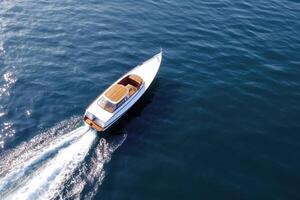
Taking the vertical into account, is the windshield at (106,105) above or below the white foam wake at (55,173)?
above

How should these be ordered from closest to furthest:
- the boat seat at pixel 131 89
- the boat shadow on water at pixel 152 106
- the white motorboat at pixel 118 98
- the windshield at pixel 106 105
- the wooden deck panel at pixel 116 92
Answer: the white motorboat at pixel 118 98
the windshield at pixel 106 105
the boat shadow on water at pixel 152 106
the wooden deck panel at pixel 116 92
the boat seat at pixel 131 89

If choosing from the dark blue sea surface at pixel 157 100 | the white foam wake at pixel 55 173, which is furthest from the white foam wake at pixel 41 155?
the white foam wake at pixel 55 173

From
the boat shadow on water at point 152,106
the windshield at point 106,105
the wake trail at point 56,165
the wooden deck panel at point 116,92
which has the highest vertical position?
the wooden deck panel at point 116,92

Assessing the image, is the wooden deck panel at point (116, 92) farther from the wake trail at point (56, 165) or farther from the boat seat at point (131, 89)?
the wake trail at point (56, 165)

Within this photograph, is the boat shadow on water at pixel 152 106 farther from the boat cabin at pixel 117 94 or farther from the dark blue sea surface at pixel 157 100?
the boat cabin at pixel 117 94

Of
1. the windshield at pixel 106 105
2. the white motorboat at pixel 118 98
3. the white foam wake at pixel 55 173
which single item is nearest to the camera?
the white foam wake at pixel 55 173

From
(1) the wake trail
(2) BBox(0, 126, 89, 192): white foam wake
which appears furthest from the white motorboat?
(2) BBox(0, 126, 89, 192): white foam wake

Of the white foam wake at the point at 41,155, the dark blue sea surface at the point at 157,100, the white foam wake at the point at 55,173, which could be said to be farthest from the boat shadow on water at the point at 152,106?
the white foam wake at the point at 55,173

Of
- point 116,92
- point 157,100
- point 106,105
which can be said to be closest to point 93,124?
point 106,105

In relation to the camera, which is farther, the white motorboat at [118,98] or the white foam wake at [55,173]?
the white motorboat at [118,98]
